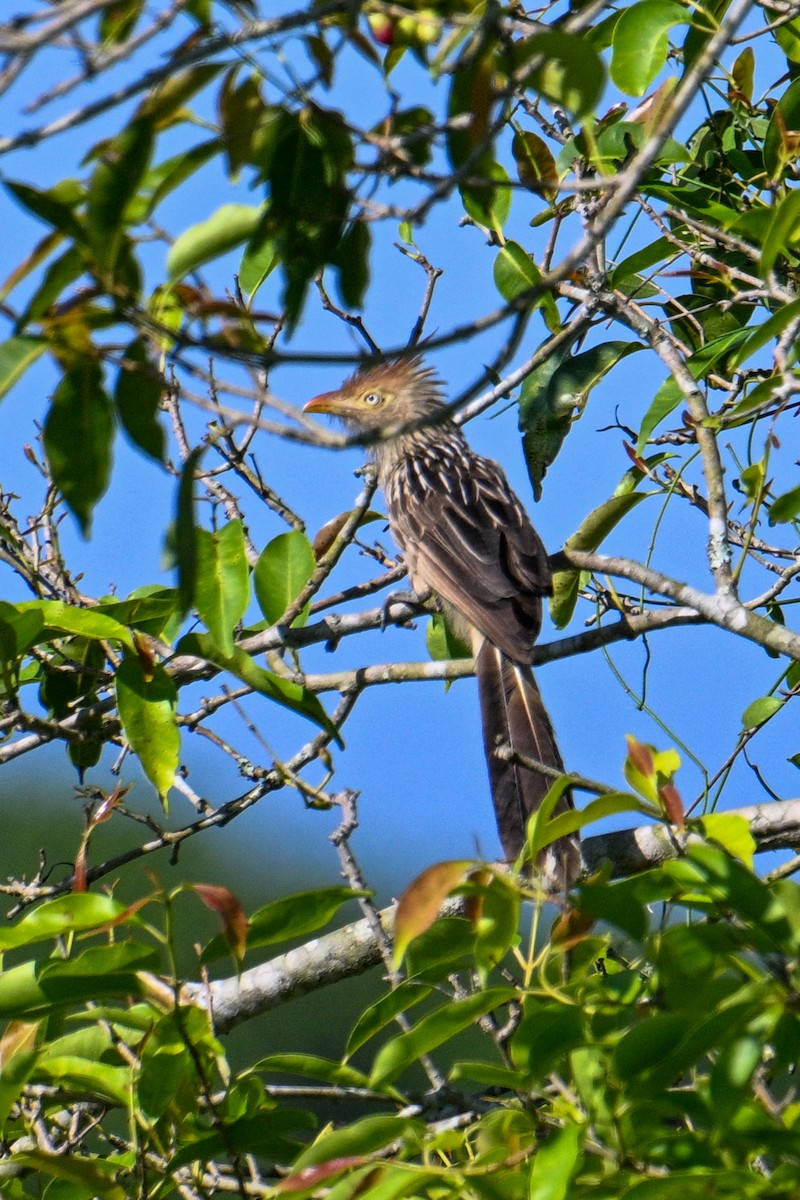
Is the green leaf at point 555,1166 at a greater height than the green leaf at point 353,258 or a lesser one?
lesser

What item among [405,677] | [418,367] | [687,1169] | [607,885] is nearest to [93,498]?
[607,885]

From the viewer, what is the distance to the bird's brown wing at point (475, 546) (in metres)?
5.31

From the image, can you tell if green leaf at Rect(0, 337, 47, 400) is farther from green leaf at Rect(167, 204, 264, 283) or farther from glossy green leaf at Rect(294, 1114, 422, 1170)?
glossy green leaf at Rect(294, 1114, 422, 1170)

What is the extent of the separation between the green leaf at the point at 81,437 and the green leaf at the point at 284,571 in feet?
5.63

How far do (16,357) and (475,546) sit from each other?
164 inches

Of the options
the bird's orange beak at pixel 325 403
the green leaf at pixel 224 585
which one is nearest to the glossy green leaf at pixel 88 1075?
the green leaf at pixel 224 585

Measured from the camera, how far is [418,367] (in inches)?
313

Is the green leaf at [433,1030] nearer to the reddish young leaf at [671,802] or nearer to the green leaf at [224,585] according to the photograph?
the reddish young leaf at [671,802]

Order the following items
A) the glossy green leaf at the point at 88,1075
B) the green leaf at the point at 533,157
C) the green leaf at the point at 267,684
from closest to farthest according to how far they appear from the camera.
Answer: the glossy green leaf at the point at 88,1075
the green leaf at the point at 267,684
the green leaf at the point at 533,157

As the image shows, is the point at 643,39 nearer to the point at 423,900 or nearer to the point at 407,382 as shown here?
the point at 423,900

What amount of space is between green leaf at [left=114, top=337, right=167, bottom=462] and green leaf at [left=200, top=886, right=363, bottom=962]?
2.49 feet

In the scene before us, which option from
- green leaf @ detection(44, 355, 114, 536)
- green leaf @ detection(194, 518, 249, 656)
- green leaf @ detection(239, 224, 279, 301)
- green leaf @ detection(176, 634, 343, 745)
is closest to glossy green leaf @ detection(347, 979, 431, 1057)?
green leaf @ detection(44, 355, 114, 536)

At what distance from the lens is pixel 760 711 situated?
4.45 meters

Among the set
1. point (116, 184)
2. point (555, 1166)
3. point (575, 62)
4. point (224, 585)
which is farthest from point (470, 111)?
point (224, 585)
